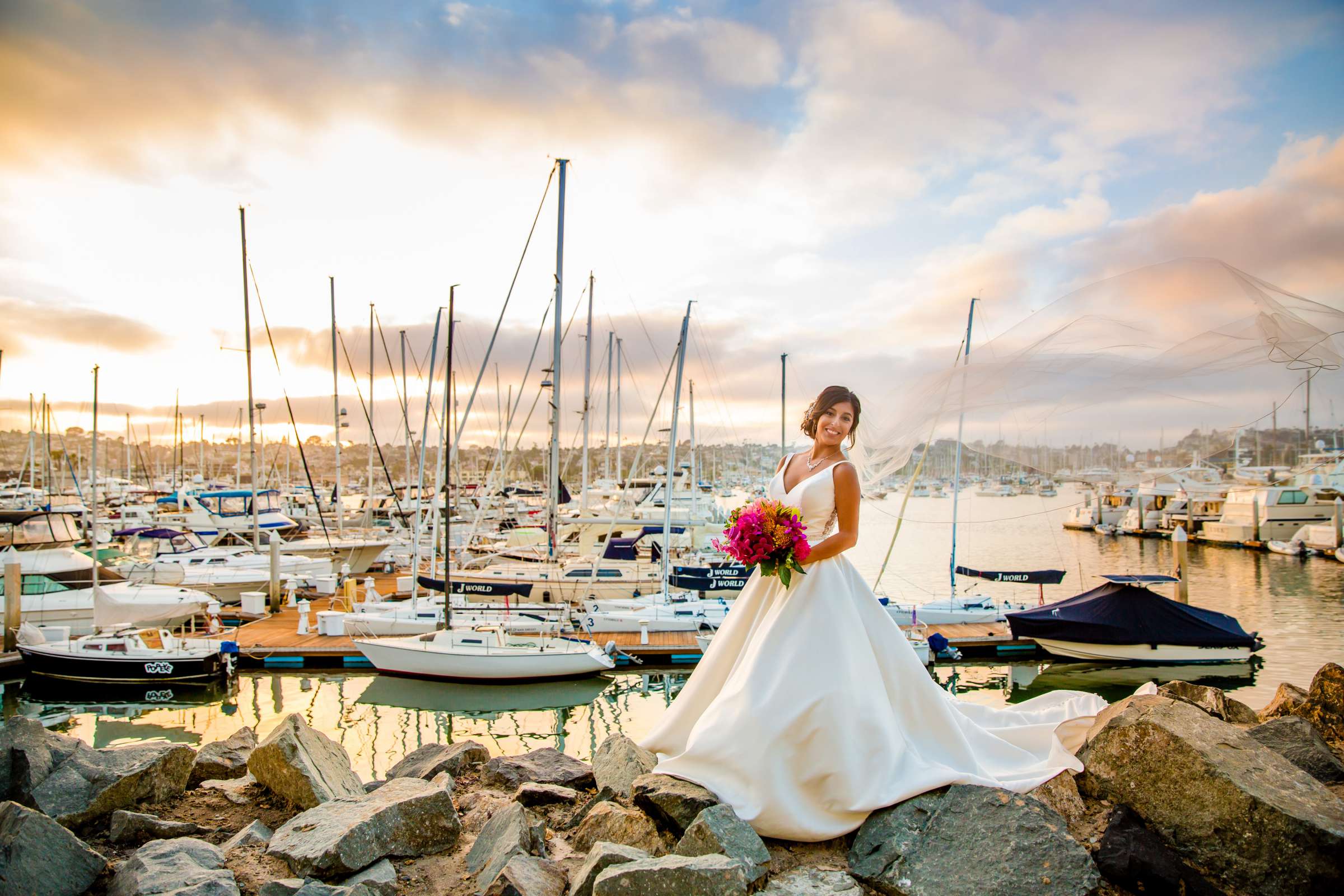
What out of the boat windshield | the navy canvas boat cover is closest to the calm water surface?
the navy canvas boat cover

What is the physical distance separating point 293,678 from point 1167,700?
19.3 meters

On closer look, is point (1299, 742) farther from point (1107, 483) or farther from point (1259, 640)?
point (1259, 640)

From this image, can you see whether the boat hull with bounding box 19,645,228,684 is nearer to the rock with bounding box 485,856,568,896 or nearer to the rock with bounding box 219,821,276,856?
the rock with bounding box 219,821,276,856

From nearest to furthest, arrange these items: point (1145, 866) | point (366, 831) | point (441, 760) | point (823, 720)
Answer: point (1145, 866)
point (823, 720)
point (366, 831)
point (441, 760)

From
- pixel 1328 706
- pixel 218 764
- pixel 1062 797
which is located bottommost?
pixel 218 764

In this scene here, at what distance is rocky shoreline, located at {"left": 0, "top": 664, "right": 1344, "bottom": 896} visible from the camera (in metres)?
3.49

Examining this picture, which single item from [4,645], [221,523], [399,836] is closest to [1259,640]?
[399,836]

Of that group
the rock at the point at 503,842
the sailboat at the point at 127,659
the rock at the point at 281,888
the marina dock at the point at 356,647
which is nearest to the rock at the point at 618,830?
the rock at the point at 503,842

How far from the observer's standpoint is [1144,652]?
20109 mm

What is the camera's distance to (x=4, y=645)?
764 inches

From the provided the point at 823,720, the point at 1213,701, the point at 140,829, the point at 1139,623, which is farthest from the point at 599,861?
the point at 1139,623

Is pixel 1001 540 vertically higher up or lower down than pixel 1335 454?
lower down

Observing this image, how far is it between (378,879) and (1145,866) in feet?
12.7

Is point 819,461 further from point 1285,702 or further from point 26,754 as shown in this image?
point 26,754
